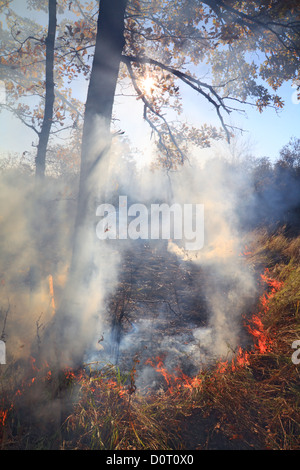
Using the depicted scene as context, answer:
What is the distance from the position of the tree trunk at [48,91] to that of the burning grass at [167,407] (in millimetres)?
4222

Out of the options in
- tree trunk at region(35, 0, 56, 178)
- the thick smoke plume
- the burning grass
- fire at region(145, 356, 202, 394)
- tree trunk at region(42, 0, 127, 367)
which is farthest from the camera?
tree trunk at region(35, 0, 56, 178)

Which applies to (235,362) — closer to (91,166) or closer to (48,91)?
(91,166)

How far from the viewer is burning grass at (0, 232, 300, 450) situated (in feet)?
6.09

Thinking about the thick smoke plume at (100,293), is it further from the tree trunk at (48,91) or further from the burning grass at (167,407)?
the tree trunk at (48,91)

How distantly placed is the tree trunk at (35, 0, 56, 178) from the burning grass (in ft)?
13.9

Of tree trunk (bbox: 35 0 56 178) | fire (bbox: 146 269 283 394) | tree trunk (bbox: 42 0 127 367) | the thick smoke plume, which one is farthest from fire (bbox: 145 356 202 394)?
tree trunk (bbox: 35 0 56 178)

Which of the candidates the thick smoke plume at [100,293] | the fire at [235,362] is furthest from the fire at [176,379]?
the thick smoke plume at [100,293]

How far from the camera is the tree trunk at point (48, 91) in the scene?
4242mm

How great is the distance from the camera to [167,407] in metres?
2.24

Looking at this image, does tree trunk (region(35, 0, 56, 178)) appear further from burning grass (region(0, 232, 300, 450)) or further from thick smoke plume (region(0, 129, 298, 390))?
burning grass (region(0, 232, 300, 450))

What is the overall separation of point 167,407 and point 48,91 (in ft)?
18.9

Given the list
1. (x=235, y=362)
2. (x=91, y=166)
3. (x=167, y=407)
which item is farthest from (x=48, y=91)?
(x=235, y=362)

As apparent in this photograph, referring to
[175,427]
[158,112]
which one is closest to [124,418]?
[175,427]
